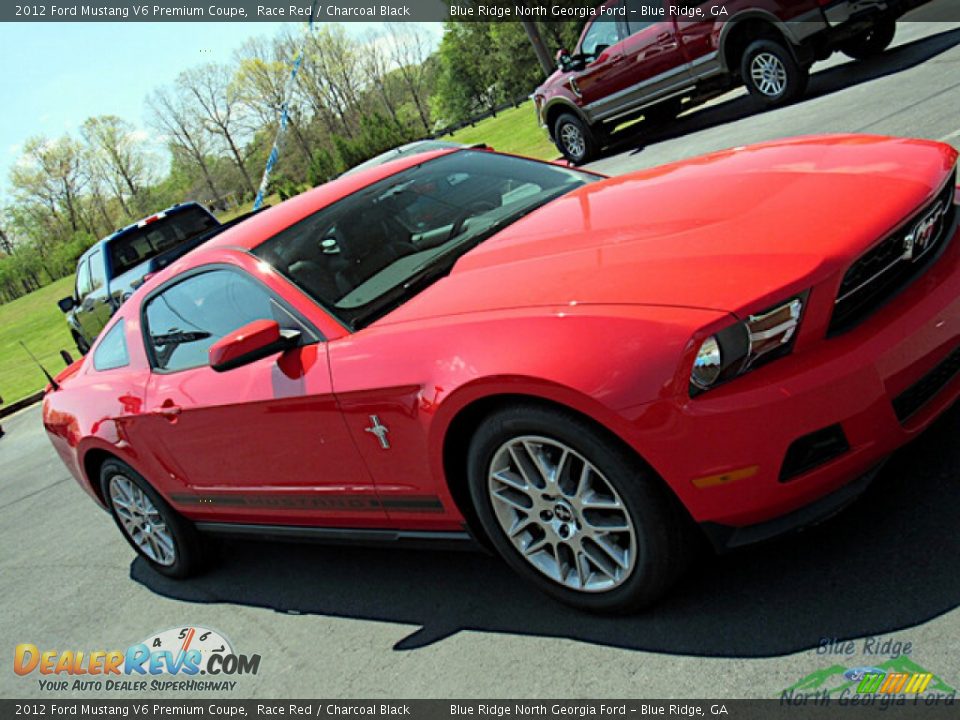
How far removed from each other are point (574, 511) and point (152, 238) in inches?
→ 423

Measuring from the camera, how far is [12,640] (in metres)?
4.77

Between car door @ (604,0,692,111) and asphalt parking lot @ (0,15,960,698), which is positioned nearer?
asphalt parking lot @ (0,15,960,698)

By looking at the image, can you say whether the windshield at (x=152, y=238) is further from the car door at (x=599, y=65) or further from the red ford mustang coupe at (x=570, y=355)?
the red ford mustang coupe at (x=570, y=355)

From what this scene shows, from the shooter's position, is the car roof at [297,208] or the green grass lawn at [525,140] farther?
the green grass lawn at [525,140]

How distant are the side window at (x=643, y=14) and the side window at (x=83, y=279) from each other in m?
8.32

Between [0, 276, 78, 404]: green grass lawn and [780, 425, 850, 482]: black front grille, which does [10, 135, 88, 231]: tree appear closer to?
[0, 276, 78, 404]: green grass lawn

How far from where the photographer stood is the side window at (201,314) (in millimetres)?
3703

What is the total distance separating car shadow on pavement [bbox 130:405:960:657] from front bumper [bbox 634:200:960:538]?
34 centimetres

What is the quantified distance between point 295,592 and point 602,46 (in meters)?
10.9

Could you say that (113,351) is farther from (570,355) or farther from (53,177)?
(53,177)


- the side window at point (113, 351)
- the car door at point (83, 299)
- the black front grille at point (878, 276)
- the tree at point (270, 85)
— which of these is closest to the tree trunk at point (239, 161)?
the tree at point (270, 85)

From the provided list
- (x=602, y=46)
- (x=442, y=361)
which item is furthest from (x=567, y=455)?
(x=602, y=46)

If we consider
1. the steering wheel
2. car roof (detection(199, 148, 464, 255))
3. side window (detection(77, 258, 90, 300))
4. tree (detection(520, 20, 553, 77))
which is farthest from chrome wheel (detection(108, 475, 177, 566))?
tree (detection(520, 20, 553, 77))

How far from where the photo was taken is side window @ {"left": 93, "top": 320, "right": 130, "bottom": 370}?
472 cm
